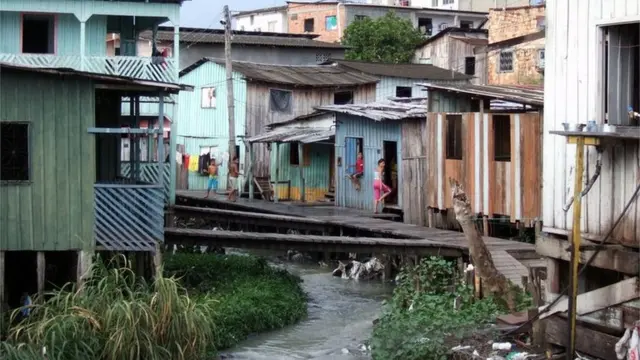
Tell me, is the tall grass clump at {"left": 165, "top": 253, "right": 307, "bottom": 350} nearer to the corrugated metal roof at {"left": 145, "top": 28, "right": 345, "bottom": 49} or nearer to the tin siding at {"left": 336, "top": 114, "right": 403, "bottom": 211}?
the tin siding at {"left": 336, "top": 114, "right": 403, "bottom": 211}

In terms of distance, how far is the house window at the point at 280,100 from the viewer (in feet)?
120

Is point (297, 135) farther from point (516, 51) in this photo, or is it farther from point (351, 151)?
point (516, 51)

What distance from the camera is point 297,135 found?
3156 centimetres

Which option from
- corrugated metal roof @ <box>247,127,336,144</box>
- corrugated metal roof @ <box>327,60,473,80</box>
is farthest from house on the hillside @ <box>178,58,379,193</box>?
corrugated metal roof @ <box>247,127,336,144</box>

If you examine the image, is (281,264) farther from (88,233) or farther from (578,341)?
(578,341)

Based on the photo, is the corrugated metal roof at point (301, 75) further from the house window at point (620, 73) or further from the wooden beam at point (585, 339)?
the house window at point (620, 73)

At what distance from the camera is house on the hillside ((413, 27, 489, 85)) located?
43.1 metres

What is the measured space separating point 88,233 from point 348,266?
28.8 feet

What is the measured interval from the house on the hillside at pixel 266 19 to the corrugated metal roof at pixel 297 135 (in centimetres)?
2516

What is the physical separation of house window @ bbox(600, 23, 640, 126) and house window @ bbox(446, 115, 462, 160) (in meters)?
12.3

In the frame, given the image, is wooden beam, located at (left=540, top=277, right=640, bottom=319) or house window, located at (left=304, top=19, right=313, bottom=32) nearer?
wooden beam, located at (left=540, top=277, right=640, bottom=319)

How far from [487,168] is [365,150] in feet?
21.6

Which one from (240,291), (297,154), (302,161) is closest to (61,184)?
(240,291)

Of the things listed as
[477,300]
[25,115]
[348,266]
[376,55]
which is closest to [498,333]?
[477,300]
